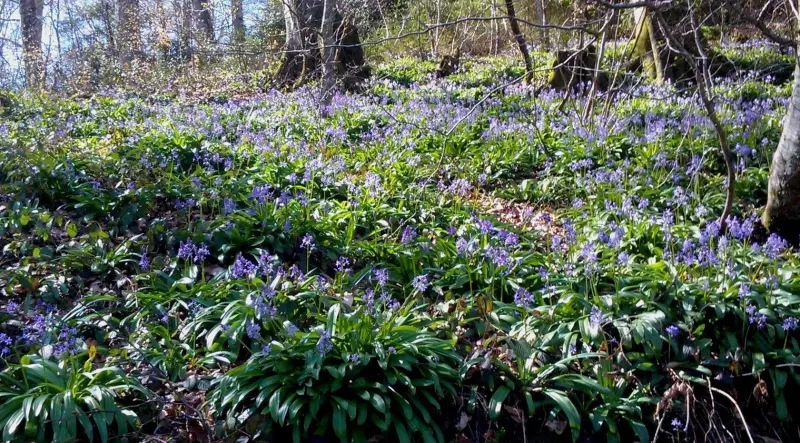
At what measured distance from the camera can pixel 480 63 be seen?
43.8ft

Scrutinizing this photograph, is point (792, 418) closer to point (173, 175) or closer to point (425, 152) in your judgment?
point (425, 152)

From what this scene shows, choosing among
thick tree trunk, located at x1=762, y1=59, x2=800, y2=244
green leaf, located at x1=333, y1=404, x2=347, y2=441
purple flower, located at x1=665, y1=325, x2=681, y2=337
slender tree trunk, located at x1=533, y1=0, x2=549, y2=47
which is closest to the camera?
green leaf, located at x1=333, y1=404, x2=347, y2=441

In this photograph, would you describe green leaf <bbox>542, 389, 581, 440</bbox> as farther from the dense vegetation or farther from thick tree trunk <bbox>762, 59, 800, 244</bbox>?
thick tree trunk <bbox>762, 59, 800, 244</bbox>

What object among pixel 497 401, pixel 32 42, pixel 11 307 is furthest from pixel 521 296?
pixel 32 42

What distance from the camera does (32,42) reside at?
16.4 metres

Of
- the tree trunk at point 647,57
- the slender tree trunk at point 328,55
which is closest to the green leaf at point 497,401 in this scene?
the slender tree trunk at point 328,55

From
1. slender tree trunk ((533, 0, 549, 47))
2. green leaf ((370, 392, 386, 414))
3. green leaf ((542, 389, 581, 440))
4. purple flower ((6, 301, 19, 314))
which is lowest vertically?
green leaf ((542, 389, 581, 440))

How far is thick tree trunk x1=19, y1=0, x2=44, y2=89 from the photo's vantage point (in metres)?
12.8

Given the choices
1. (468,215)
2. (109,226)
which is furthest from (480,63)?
(109,226)

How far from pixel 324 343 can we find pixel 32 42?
16883 millimetres

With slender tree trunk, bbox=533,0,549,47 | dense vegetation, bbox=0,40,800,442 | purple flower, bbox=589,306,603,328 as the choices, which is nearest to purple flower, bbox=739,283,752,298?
dense vegetation, bbox=0,40,800,442

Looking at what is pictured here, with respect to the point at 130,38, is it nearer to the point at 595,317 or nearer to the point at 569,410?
the point at 595,317

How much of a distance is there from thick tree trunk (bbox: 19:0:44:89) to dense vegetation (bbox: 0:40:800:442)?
23.4 ft

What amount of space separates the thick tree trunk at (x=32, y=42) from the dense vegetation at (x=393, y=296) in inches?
281
